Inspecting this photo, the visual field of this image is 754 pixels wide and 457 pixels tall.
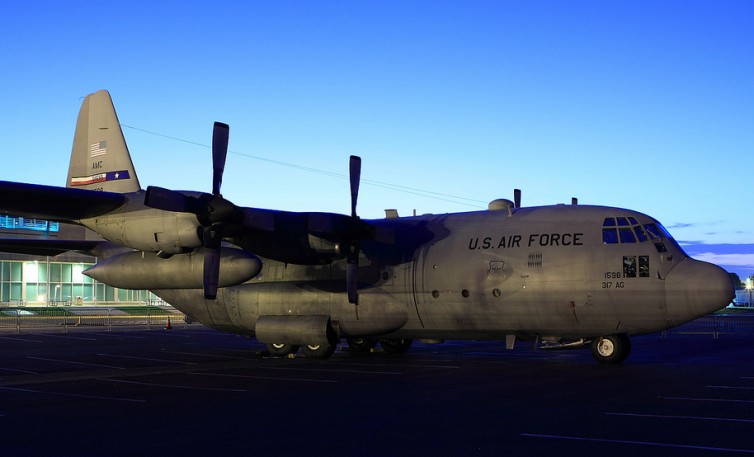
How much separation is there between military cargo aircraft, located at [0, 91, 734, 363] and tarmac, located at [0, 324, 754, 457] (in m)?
1.10

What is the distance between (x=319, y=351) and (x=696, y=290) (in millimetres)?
10643

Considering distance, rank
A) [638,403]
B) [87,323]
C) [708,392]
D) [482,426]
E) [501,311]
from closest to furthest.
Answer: [482,426] < [638,403] < [708,392] < [501,311] < [87,323]

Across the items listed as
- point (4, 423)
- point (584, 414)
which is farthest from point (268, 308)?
point (584, 414)

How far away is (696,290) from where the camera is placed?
57.8 feet

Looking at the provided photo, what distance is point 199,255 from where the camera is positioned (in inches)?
792

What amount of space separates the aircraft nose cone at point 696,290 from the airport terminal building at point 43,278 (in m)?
54.8

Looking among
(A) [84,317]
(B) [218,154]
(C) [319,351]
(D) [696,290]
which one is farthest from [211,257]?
(A) [84,317]

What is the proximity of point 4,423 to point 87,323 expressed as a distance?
4240cm

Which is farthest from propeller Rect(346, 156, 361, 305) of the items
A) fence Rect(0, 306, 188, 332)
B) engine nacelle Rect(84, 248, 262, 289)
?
fence Rect(0, 306, 188, 332)

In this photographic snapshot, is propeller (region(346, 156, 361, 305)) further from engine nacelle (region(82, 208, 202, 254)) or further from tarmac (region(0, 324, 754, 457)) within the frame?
engine nacelle (region(82, 208, 202, 254))

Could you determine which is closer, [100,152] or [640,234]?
[640,234]

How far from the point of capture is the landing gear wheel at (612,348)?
1945 centimetres

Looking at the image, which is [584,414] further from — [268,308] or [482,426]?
[268,308]

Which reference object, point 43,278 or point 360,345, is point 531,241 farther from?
point 43,278
